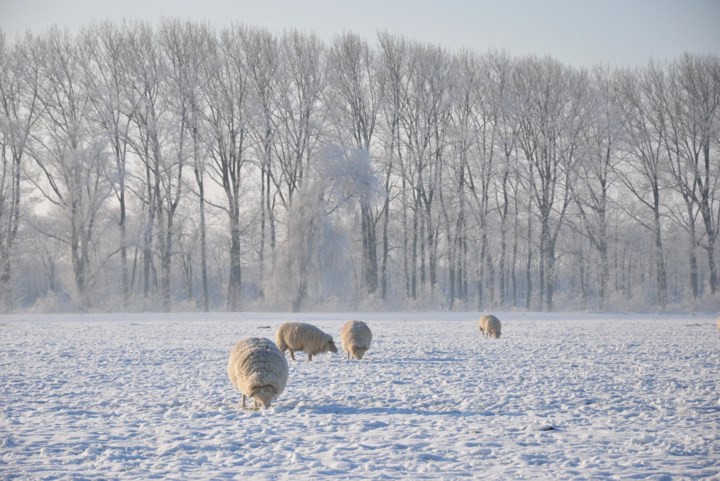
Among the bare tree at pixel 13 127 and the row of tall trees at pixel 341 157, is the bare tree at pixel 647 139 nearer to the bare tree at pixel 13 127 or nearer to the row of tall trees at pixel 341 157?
the row of tall trees at pixel 341 157

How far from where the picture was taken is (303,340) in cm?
1480

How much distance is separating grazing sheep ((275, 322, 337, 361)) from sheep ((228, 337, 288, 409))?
485cm

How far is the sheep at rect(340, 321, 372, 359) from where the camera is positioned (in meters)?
14.8

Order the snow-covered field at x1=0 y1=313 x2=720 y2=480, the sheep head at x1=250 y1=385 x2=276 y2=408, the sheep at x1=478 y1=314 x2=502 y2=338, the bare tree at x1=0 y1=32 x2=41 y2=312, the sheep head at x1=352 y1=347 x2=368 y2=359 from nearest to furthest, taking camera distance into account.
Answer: the snow-covered field at x1=0 y1=313 x2=720 y2=480 → the sheep head at x1=250 y1=385 x2=276 y2=408 → the sheep head at x1=352 y1=347 x2=368 y2=359 → the sheep at x1=478 y1=314 x2=502 y2=338 → the bare tree at x1=0 y1=32 x2=41 y2=312

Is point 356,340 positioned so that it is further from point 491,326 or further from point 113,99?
point 113,99

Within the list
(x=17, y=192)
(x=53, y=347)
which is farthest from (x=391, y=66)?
(x=53, y=347)

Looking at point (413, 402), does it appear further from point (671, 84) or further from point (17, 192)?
point (671, 84)

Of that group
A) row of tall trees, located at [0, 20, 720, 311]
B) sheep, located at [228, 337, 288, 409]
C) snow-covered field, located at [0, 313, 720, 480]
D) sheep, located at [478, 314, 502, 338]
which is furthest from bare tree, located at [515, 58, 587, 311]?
sheep, located at [228, 337, 288, 409]

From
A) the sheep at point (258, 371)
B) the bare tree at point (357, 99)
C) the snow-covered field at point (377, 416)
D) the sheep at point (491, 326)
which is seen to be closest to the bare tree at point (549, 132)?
the bare tree at point (357, 99)

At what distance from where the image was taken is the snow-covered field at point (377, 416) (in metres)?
6.38

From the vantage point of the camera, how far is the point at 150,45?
38.4 m

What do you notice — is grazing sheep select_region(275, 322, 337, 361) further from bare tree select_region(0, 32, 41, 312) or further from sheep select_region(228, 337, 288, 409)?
bare tree select_region(0, 32, 41, 312)

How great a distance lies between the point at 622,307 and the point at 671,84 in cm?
1445

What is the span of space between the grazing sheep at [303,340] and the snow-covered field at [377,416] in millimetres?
403
